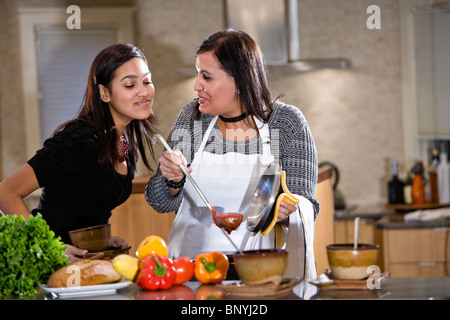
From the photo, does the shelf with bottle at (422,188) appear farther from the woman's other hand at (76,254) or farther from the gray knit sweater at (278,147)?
the woman's other hand at (76,254)

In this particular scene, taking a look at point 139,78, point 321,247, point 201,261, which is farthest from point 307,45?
point 201,261

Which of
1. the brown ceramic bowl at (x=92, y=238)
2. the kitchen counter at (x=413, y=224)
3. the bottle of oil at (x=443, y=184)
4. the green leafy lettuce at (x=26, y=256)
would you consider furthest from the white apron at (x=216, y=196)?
the bottle of oil at (x=443, y=184)

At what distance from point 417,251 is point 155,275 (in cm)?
297

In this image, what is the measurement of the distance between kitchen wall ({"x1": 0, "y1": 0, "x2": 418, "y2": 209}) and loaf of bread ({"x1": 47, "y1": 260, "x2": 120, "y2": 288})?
133 inches

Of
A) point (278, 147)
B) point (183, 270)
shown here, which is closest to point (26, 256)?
point (183, 270)

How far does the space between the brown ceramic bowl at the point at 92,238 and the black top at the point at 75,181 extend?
11.3 inches

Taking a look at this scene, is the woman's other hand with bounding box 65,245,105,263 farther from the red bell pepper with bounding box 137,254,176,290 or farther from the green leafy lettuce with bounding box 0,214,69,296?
the red bell pepper with bounding box 137,254,176,290

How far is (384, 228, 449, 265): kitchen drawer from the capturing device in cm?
407

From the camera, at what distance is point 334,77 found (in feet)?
15.9

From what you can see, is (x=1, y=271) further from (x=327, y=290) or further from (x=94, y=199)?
(x=327, y=290)

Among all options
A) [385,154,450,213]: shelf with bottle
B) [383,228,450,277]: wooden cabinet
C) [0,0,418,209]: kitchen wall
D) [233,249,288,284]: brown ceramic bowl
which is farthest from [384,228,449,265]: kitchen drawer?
[233,249,288,284]: brown ceramic bowl

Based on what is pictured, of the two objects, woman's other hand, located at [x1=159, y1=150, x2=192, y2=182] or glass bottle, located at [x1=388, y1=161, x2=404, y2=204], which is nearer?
woman's other hand, located at [x1=159, y1=150, x2=192, y2=182]
